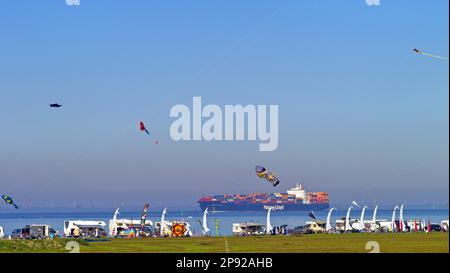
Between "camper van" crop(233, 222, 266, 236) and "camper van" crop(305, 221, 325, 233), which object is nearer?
"camper van" crop(233, 222, 266, 236)

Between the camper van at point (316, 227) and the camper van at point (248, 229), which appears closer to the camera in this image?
the camper van at point (248, 229)

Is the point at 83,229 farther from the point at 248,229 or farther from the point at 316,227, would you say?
the point at 316,227

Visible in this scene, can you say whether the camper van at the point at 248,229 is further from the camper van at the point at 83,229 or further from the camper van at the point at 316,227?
the camper van at the point at 83,229

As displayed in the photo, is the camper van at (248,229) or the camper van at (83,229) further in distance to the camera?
the camper van at (248,229)

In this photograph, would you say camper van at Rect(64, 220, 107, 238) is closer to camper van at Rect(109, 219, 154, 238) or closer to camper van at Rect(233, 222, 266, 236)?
camper van at Rect(109, 219, 154, 238)

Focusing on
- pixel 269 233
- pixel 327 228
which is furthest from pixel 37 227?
pixel 327 228

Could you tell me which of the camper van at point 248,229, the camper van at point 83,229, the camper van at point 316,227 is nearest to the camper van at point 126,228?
the camper van at point 83,229

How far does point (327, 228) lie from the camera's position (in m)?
137

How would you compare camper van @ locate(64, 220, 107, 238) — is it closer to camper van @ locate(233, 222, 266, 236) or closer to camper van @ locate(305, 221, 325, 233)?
camper van @ locate(233, 222, 266, 236)

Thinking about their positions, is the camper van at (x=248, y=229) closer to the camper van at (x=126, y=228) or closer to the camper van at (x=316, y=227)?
the camper van at (x=316, y=227)

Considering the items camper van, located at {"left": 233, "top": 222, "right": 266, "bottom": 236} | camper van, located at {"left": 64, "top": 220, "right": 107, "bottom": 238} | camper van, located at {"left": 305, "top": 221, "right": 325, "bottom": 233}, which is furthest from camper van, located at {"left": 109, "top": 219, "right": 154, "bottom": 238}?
camper van, located at {"left": 305, "top": 221, "right": 325, "bottom": 233}

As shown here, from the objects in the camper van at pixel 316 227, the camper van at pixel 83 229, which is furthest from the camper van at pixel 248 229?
the camper van at pixel 83 229
